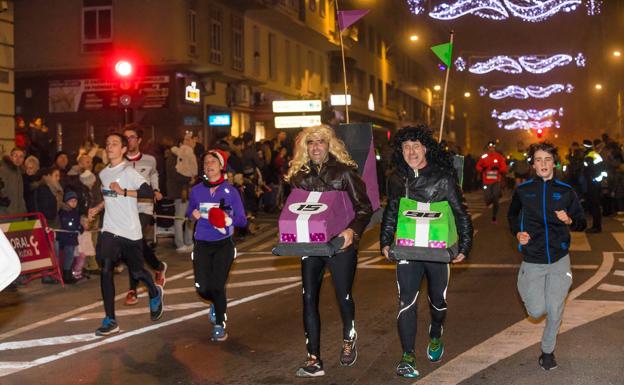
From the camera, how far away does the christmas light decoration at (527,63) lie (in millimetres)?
37250

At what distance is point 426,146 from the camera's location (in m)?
6.89

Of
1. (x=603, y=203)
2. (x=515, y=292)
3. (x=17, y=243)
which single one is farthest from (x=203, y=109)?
(x=515, y=292)

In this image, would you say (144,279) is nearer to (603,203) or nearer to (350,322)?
(350,322)

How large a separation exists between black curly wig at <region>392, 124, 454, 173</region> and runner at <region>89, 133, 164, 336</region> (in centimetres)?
315

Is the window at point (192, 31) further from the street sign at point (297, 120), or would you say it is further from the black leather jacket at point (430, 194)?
Answer: the black leather jacket at point (430, 194)

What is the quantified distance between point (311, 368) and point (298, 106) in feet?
80.2

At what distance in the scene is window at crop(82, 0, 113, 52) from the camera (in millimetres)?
29906

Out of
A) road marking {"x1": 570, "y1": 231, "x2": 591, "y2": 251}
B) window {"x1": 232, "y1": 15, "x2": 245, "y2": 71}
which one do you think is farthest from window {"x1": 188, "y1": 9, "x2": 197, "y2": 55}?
road marking {"x1": 570, "y1": 231, "x2": 591, "y2": 251}

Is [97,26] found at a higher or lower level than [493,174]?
higher

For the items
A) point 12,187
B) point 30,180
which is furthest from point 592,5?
point 12,187

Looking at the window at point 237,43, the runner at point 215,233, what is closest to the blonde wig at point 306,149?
the runner at point 215,233

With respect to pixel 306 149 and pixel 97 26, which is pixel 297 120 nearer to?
pixel 97 26

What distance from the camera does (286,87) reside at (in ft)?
128

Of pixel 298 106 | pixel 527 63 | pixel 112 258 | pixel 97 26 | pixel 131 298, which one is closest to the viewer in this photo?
pixel 112 258
